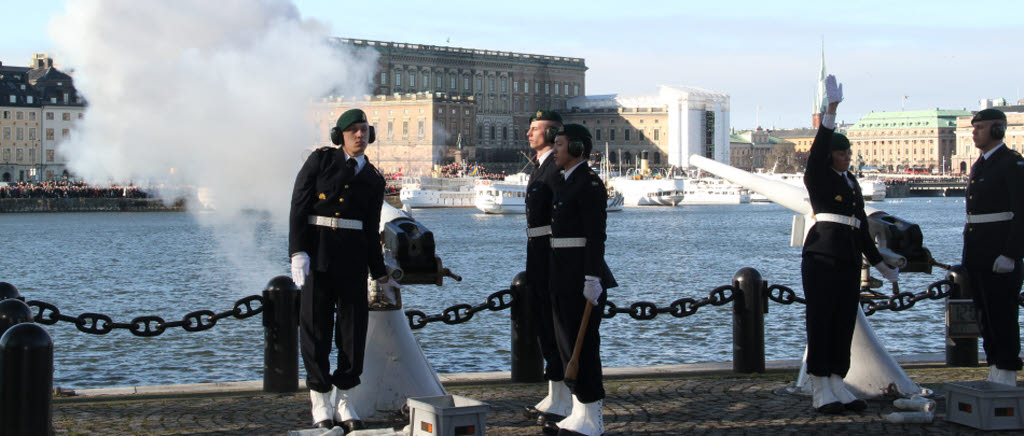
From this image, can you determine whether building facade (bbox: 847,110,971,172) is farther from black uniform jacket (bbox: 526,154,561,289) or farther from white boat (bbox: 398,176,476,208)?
black uniform jacket (bbox: 526,154,561,289)

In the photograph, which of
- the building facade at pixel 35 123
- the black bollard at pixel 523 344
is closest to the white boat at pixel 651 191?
the building facade at pixel 35 123

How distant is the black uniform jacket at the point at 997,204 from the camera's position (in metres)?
7.23

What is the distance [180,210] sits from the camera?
2869 inches

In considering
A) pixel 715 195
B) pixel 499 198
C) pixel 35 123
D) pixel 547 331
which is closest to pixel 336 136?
pixel 547 331

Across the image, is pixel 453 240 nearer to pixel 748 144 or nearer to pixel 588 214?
pixel 588 214

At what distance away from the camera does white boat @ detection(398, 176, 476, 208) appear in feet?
288

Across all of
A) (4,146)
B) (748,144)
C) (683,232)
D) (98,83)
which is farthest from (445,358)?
(748,144)

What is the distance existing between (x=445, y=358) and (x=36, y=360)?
867 cm

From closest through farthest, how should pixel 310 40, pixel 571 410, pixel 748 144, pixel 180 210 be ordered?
pixel 571 410, pixel 310 40, pixel 180 210, pixel 748 144

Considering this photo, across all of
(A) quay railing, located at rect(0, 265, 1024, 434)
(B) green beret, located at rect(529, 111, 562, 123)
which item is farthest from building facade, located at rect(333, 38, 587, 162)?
(B) green beret, located at rect(529, 111, 562, 123)

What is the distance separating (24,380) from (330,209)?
169cm

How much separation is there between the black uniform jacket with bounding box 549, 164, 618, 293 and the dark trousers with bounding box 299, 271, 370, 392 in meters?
1.03

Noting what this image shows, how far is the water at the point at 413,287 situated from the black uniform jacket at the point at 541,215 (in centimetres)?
657

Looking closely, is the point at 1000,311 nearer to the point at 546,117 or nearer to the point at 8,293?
the point at 546,117
